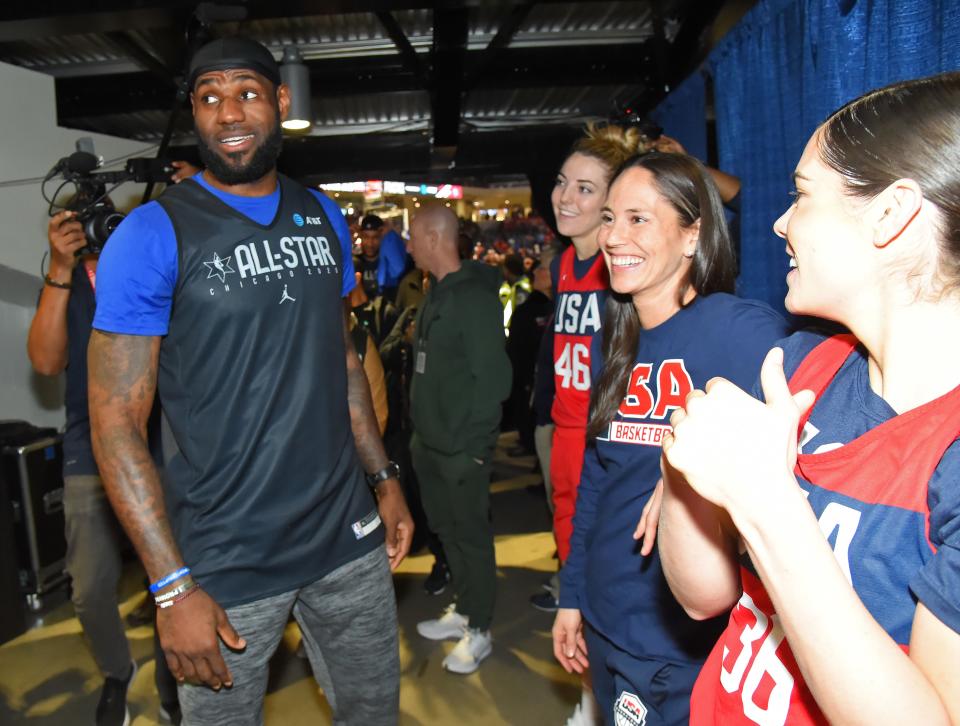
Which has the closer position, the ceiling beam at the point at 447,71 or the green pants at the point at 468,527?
the green pants at the point at 468,527

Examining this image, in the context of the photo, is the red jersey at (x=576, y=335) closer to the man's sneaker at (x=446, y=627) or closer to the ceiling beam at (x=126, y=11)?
the man's sneaker at (x=446, y=627)

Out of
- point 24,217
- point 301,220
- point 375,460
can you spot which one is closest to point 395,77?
point 24,217

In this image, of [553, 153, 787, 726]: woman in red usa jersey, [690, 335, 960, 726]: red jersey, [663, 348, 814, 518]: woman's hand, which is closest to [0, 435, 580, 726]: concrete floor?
[553, 153, 787, 726]: woman in red usa jersey

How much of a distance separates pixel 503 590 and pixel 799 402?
3.23 metres

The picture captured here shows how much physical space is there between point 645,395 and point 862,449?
717mm

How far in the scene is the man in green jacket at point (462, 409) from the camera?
9.74ft

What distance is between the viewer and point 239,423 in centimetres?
147

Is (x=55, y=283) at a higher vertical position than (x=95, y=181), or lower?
lower

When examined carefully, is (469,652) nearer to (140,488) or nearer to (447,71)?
(140,488)

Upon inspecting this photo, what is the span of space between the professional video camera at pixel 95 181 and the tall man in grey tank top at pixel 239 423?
3.89ft

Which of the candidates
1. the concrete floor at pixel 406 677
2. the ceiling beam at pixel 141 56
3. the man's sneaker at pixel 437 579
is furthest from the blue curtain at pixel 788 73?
the ceiling beam at pixel 141 56

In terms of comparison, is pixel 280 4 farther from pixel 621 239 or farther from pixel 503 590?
pixel 503 590

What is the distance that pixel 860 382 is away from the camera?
85cm

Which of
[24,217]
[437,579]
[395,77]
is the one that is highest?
[395,77]
